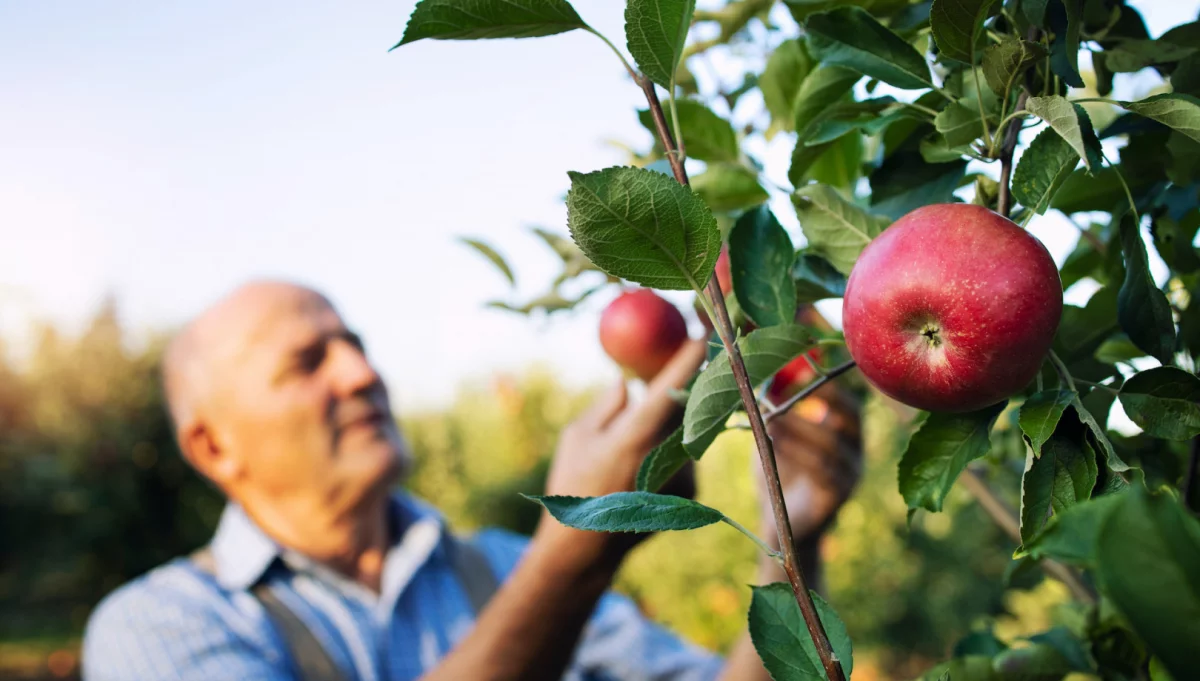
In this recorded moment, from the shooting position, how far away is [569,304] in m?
0.82

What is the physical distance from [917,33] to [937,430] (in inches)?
9.8

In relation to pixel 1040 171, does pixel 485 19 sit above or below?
above

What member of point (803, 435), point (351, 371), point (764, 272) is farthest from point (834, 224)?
point (351, 371)

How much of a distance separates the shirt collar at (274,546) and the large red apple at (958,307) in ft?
4.83

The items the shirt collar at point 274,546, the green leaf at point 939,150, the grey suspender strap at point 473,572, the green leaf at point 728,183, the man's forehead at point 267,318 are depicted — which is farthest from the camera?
the grey suspender strap at point 473,572

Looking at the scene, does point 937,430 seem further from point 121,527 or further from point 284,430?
point 121,527

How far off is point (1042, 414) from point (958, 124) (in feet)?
0.49

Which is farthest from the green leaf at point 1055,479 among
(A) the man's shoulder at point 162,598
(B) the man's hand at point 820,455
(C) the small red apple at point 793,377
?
(A) the man's shoulder at point 162,598

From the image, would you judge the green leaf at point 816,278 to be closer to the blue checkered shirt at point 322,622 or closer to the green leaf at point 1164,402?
the green leaf at point 1164,402

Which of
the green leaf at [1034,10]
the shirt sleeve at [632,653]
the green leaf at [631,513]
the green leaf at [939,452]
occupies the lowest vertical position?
the shirt sleeve at [632,653]

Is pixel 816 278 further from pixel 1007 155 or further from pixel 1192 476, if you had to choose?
pixel 1192 476

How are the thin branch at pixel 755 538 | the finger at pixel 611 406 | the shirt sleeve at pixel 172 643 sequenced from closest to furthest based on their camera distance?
the thin branch at pixel 755 538
the finger at pixel 611 406
the shirt sleeve at pixel 172 643

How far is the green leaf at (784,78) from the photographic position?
25.4 inches

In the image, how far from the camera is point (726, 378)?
1.35ft
